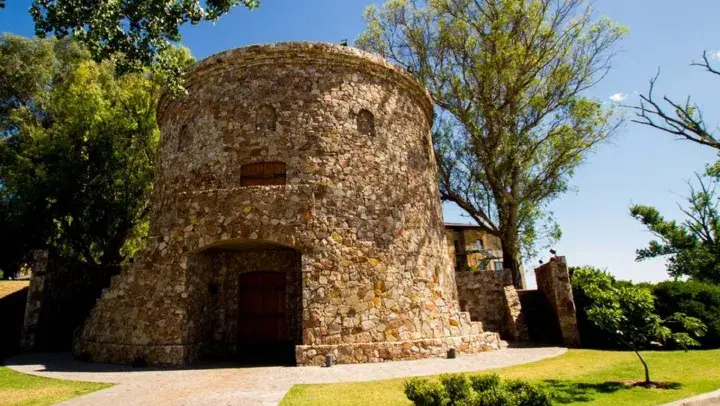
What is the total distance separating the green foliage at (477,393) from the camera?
5121mm

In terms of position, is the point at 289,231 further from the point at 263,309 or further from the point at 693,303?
the point at 693,303

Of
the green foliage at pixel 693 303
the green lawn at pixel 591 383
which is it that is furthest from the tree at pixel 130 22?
the green foliage at pixel 693 303

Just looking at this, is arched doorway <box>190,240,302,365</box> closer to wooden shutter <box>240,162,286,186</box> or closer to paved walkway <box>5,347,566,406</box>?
paved walkway <box>5,347,566,406</box>

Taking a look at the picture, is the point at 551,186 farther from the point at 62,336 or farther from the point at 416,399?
the point at 62,336

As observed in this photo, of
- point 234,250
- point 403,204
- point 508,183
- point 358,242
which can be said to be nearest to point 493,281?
point 508,183

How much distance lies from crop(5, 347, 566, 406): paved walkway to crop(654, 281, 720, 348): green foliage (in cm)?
499

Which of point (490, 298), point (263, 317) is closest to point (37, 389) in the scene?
point (263, 317)

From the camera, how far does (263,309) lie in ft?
42.7

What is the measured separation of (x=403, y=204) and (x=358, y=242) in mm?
2352

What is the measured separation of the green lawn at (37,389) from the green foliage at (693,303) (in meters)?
16.8

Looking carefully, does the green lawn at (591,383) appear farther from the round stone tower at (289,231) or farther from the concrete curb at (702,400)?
the round stone tower at (289,231)

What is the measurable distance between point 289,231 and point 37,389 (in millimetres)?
6418

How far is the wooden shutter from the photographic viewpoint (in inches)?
503

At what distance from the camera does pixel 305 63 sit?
13.7 metres
